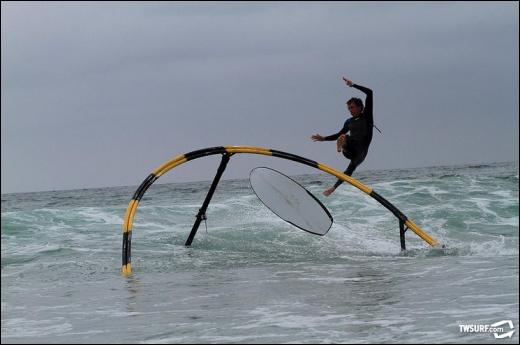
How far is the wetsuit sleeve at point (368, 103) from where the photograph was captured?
37.7 ft

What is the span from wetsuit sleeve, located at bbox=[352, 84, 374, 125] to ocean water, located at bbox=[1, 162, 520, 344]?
2332 mm

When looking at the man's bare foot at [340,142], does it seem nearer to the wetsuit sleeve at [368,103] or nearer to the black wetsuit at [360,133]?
the black wetsuit at [360,133]

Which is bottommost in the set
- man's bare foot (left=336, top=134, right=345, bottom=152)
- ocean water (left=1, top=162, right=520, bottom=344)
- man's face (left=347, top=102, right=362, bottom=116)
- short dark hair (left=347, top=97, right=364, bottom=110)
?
ocean water (left=1, top=162, right=520, bottom=344)

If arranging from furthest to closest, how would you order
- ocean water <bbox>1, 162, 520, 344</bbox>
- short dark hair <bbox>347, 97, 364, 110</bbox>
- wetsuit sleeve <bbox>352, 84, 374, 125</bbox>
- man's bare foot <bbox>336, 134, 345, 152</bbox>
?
short dark hair <bbox>347, 97, 364, 110</bbox> → man's bare foot <bbox>336, 134, 345, 152</bbox> → wetsuit sleeve <bbox>352, 84, 374, 125</bbox> → ocean water <bbox>1, 162, 520, 344</bbox>

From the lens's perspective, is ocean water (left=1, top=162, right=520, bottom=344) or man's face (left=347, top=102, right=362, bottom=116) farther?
man's face (left=347, top=102, right=362, bottom=116)

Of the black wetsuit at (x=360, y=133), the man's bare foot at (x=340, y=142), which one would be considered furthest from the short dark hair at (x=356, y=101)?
the man's bare foot at (x=340, y=142)

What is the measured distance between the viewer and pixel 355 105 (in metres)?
11.8

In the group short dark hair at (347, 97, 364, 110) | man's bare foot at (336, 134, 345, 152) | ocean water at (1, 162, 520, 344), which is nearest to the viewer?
ocean water at (1, 162, 520, 344)

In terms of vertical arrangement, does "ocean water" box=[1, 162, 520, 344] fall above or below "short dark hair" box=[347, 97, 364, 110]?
below

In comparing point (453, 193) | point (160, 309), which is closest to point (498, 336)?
point (160, 309)

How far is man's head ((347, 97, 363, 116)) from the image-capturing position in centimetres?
1177

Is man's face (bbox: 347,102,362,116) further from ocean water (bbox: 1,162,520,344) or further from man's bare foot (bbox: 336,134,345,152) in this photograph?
ocean water (bbox: 1,162,520,344)

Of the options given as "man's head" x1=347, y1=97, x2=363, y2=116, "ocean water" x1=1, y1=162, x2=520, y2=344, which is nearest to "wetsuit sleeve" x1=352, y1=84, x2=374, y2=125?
"man's head" x1=347, y1=97, x2=363, y2=116

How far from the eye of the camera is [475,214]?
58.1 feet
